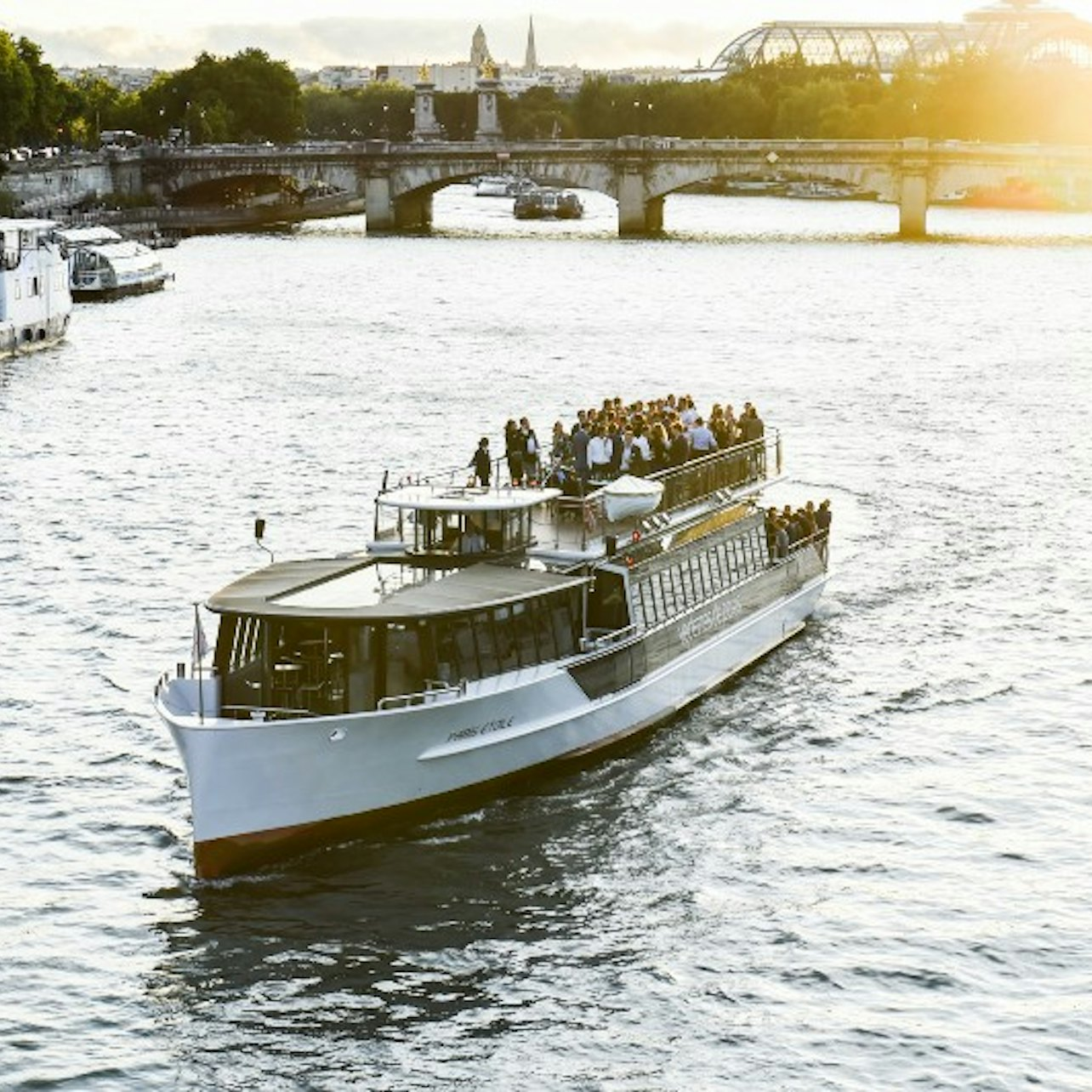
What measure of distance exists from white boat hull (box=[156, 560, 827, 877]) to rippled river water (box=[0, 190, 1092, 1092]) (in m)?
0.51

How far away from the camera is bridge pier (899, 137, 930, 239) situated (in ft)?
479

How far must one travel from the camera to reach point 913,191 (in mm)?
146625

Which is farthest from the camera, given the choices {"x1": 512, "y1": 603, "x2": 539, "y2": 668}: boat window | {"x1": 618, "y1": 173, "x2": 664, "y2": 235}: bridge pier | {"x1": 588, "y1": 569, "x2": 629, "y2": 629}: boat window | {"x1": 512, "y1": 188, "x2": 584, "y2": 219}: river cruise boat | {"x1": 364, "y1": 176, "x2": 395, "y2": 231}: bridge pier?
{"x1": 512, "y1": 188, "x2": 584, "y2": 219}: river cruise boat

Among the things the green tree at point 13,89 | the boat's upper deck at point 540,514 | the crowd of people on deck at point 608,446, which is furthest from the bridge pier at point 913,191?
the boat's upper deck at point 540,514

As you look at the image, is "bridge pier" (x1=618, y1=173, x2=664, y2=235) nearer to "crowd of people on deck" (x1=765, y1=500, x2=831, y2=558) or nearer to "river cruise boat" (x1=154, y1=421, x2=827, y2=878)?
"crowd of people on deck" (x1=765, y1=500, x2=831, y2=558)

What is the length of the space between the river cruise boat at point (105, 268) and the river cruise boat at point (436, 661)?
70.5 meters

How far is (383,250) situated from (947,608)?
9709cm

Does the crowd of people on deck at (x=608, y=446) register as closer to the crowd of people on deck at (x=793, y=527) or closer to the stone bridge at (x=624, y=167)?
the crowd of people on deck at (x=793, y=527)

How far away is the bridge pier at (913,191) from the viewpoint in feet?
479

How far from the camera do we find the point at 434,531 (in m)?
32.7

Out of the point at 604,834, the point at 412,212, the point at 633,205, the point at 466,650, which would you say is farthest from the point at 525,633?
the point at 412,212

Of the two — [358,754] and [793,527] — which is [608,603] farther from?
[793,527]

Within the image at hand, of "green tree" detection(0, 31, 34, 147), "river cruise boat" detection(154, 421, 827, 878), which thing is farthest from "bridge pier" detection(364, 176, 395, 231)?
"river cruise boat" detection(154, 421, 827, 878)

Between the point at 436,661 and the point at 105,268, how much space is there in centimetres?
7775
